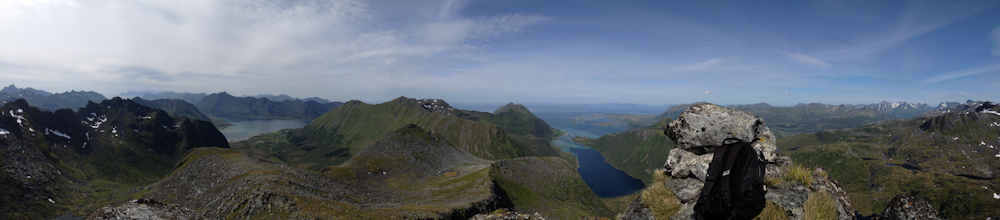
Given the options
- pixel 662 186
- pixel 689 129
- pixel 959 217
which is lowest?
pixel 959 217

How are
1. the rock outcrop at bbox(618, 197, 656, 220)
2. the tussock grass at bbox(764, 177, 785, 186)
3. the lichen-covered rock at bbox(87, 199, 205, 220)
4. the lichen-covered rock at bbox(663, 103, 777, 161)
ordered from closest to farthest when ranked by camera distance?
the tussock grass at bbox(764, 177, 785, 186) → the rock outcrop at bbox(618, 197, 656, 220) → the lichen-covered rock at bbox(663, 103, 777, 161) → the lichen-covered rock at bbox(87, 199, 205, 220)

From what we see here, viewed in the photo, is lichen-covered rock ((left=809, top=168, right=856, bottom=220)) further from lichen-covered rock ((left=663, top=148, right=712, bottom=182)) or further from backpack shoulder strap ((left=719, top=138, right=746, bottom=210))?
backpack shoulder strap ((left=719, top=138, right=746, bottom=210))

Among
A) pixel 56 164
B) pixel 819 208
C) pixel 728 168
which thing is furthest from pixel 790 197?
pixel 56 164

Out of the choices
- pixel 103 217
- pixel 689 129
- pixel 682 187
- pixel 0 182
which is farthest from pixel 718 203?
pixel 0 182

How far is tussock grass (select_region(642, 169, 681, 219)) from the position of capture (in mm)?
11023

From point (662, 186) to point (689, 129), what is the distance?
317 cm

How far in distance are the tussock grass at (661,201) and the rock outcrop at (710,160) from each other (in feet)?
0.77

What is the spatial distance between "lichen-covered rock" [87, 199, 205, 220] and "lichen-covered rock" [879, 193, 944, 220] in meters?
28.4

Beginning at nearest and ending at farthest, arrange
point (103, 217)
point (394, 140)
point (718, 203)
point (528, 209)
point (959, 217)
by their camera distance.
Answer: point (718, 203)
point (103, 217)
point (528, 209)
point (394, 140)
point (959, 217)

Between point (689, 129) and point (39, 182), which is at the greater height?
point (689, 129)

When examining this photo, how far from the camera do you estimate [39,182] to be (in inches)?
4572

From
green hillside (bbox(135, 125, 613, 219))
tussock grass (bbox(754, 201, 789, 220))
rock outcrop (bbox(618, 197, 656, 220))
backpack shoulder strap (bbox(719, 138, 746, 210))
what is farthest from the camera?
green hillside (bbox(135, 125, 613, 219))

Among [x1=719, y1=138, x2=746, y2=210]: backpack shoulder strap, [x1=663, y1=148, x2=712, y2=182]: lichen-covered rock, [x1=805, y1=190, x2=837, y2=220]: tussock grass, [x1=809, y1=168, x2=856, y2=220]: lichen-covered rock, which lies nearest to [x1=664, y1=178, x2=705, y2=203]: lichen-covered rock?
[x1=663, y1=148, x2=712, y2=182]: lichen-covered rock

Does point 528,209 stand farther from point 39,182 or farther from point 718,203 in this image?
point 39,182
